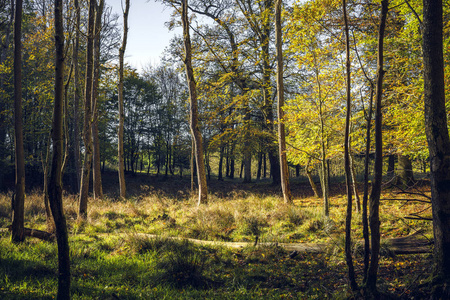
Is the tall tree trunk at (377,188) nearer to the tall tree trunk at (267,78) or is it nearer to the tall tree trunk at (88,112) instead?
the tall tree trunk at (88,112)

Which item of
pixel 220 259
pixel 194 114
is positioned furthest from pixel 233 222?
pixel 194 114

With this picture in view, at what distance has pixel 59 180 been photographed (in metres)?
3.06

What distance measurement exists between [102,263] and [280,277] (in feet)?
10.5

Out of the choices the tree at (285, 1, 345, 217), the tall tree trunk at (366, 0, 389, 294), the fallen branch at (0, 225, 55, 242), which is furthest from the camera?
the tree at (285, 1, 345, 217)

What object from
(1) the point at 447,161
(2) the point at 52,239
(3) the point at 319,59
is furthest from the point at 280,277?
(3) the point at 319,59

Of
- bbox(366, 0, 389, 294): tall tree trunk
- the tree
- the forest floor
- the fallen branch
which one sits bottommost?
the forest floor

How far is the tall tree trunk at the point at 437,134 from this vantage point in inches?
133

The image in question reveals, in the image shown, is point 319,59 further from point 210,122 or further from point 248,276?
point 210,122

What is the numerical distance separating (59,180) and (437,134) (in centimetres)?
464

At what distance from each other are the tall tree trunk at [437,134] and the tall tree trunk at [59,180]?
4.36 m

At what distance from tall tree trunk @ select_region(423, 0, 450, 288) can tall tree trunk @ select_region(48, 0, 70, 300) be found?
14.3ft

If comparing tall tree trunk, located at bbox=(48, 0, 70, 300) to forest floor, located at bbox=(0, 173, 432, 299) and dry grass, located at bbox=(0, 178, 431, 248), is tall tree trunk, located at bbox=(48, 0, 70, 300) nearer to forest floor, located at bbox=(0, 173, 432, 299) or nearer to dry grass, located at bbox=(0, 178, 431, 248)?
forest floor, located at bbox=(0, 173, 432, 299)

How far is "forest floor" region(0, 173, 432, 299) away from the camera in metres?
3.89

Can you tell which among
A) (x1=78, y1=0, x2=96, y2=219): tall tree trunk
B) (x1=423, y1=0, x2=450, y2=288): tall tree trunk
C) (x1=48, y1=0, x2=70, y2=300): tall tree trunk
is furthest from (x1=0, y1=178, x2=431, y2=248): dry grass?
(x1=48, y1=0, x2=70, y2=300): tall tree trunk
